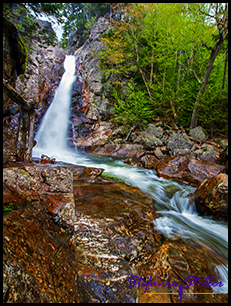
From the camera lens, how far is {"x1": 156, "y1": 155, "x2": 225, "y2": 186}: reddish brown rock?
616 cm

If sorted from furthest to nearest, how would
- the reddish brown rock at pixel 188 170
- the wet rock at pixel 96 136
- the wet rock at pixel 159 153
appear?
the wet rock at pixel 96 136 → the wet rock at pixel 159 153 → the reddish brown rock at pixel 188 170

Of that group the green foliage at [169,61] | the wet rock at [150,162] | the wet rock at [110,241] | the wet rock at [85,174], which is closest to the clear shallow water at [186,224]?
the wet rock at [110,241]

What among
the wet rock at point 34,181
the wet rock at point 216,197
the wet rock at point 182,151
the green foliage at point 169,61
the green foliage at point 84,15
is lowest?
the wet rock at point 216,197

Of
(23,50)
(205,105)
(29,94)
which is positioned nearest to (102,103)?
(29,94)

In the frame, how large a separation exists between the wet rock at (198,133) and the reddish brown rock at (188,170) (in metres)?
4.28

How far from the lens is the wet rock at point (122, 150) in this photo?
37.8 ft

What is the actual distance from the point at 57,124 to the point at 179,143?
40.3ft

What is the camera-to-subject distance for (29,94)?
11719mm

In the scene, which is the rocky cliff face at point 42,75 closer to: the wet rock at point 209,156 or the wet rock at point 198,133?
the wet rock at point 198,133

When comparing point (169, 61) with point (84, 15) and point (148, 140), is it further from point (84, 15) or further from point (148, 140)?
point (84, 15)

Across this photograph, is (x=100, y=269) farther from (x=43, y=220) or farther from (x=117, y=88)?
(x=117, y=88)

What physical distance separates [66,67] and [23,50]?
18069 millimetres

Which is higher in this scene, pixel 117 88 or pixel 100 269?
pixel 117 88

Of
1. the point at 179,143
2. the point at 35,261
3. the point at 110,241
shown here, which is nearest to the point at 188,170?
the point at 179,143
